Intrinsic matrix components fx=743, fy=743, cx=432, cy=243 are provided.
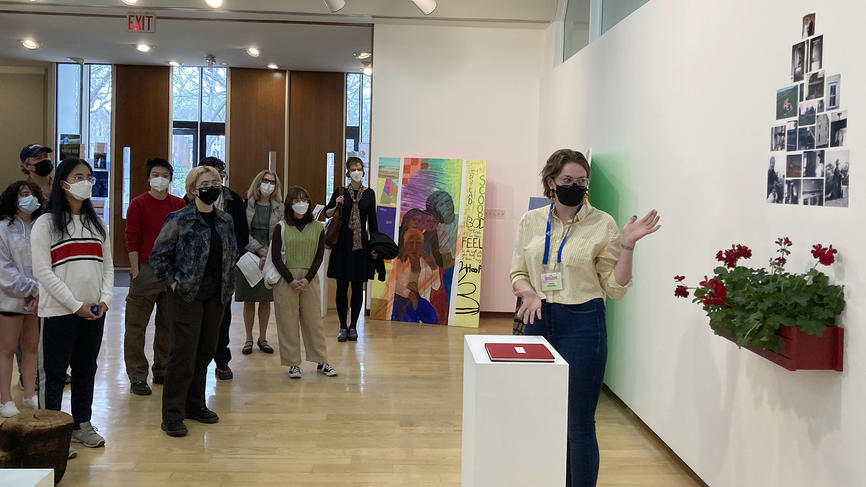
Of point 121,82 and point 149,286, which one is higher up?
point 121,82

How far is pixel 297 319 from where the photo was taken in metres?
5.91

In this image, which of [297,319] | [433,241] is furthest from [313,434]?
[433,241]

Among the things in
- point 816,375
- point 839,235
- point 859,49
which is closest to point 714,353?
point 816,375

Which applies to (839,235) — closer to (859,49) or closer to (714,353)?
(859,49)

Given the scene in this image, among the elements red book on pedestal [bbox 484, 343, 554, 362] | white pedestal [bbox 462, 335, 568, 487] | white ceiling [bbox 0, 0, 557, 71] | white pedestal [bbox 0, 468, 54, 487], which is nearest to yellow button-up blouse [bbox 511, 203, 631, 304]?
red book on pedestal [bbox 484, 343, 554, 362]

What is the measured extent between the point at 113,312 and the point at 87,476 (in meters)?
5.42

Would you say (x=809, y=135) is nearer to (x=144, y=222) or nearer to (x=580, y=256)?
(x=580, y=256)

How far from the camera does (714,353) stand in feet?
12.2

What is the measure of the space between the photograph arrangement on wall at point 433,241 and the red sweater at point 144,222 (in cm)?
374

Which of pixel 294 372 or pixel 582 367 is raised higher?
pixel 582 367

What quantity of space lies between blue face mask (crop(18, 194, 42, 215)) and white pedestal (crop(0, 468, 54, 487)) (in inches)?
114

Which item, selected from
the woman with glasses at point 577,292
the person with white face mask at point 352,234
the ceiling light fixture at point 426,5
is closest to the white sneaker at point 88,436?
the woman with glasses at point 577,292

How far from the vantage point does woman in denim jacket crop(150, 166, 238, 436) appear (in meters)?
4.38

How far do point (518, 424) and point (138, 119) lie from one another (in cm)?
1230
